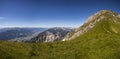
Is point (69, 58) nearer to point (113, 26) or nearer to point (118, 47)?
point (118, 47)

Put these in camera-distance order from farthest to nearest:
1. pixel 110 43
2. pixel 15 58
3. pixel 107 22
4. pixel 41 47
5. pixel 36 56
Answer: pixel 107 22
pixel 41 47
pixel 110 43
pixel 36 56
pixel 15 58

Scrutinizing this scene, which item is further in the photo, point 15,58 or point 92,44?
point 92,44

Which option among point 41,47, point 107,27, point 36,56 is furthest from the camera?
point 107,27

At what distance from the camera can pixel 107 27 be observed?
17975 cm

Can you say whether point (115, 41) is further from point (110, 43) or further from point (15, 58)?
point (15, 58)

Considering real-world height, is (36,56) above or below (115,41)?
below

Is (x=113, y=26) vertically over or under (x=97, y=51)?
over

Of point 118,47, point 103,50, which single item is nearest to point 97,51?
point 103,50

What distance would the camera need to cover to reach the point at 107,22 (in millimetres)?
194125

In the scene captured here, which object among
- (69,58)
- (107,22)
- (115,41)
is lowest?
(69,58)

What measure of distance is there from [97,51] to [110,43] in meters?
13.3

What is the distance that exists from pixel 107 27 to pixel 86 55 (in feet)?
346

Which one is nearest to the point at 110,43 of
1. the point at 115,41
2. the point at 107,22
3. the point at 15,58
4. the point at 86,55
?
the point at 115,41

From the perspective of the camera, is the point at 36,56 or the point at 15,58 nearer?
the point at 15,58
